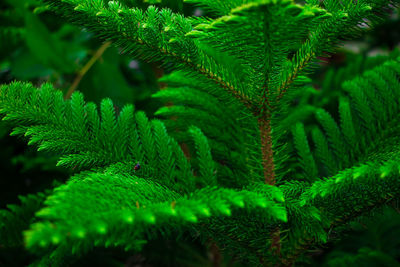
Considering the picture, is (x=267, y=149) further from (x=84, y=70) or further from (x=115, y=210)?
(x=84, y=70)

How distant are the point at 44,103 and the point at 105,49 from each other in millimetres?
565

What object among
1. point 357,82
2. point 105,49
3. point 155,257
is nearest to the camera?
point 357,82

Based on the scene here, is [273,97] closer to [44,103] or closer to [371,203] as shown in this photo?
[371,203]

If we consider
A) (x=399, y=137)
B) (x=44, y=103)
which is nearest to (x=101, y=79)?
(x=44, y=103)

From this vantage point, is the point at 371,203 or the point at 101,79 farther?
the point at 101,79

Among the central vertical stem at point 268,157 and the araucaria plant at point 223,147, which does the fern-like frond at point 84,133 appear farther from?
the central vertical stem at point 268,157

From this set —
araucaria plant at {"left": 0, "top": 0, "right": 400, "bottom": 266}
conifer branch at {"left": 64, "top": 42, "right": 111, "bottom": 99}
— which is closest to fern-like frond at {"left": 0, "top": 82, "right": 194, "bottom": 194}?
araucaria plant at {"left": 0, "top": 0, "right": 400, "bottom": 266}

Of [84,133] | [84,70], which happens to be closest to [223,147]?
[84,133]

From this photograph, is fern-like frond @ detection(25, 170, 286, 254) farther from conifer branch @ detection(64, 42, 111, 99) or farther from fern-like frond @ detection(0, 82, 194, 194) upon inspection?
conifer branch @ detection(64, 42, 111, 99)

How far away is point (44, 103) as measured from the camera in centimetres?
44

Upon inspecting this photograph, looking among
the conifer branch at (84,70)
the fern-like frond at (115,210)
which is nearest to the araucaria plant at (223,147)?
the fern-like frond at (115,210)

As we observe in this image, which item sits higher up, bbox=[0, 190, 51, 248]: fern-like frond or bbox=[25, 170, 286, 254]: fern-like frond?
bbox=[25, 170, 286, 254]: fern-like frond

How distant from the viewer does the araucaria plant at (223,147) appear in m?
0.31

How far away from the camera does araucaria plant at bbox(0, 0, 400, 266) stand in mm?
313
